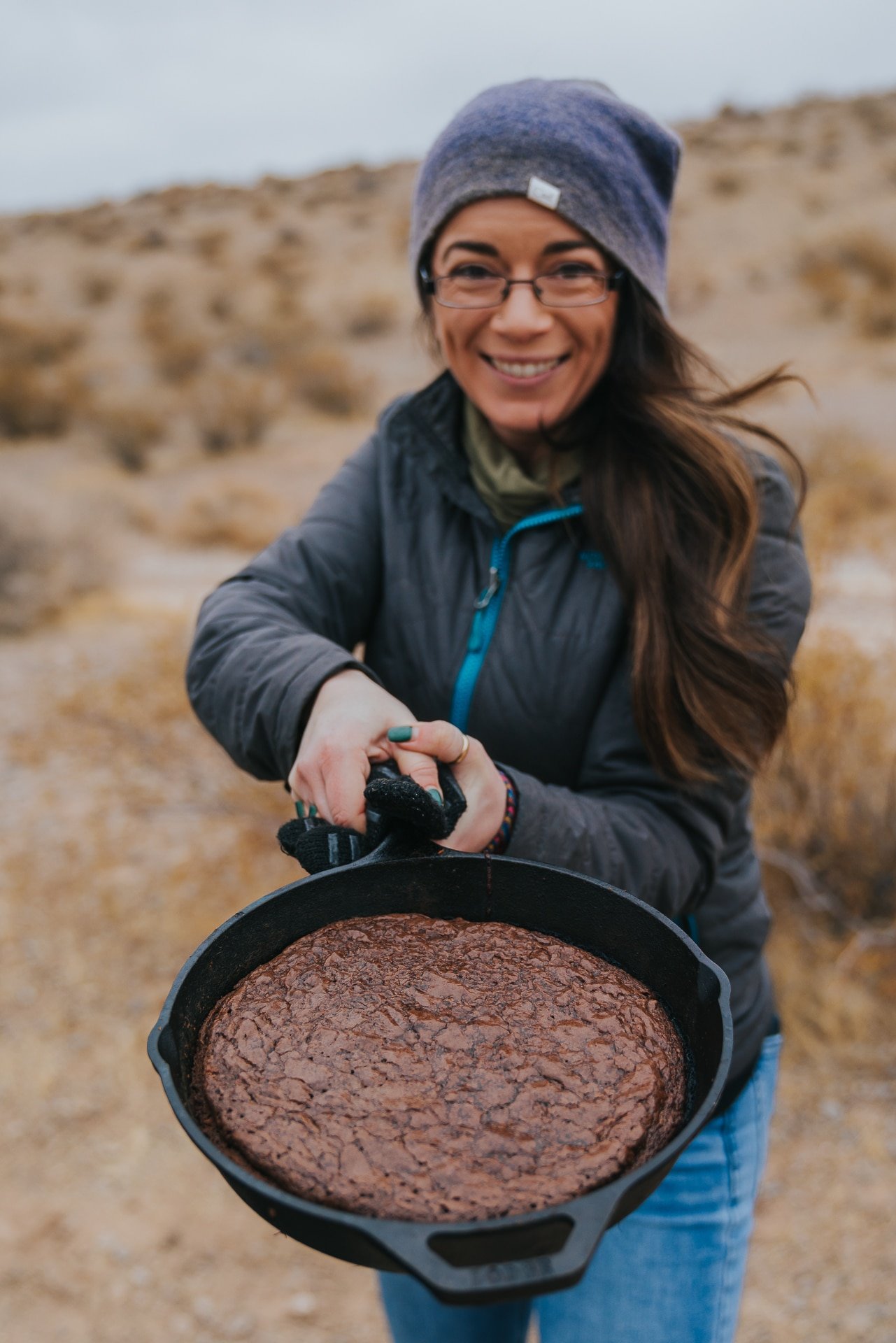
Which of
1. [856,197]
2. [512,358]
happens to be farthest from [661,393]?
[856,197]

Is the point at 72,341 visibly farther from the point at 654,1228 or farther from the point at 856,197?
the point at 654,1228

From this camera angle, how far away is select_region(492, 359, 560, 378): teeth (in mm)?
1537

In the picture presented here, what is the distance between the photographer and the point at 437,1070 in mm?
970

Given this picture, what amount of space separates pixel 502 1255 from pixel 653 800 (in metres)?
0.81

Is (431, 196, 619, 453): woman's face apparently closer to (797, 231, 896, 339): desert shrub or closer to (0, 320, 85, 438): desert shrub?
(0, 320, 85, 438): desert shrub

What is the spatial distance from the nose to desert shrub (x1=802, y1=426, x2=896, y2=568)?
345cm

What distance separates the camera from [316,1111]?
0.92m

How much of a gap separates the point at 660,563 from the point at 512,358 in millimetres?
399

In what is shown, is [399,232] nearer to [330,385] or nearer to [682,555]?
[330,385]

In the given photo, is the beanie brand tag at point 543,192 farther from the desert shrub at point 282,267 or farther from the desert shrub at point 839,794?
the desert shrub at point 282,267

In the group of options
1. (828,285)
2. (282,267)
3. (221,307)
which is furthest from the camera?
(282,267)

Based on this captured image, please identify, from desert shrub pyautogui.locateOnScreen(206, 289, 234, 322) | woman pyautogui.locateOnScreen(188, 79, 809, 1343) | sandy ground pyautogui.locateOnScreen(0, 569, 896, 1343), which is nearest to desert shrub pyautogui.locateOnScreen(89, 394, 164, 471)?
desert shrub pyautogui.locateOnScreen(206, 289, 234, 322)

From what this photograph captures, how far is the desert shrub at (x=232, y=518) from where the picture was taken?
8648mm

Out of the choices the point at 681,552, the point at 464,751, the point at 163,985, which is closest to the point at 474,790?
the point at 464,751
